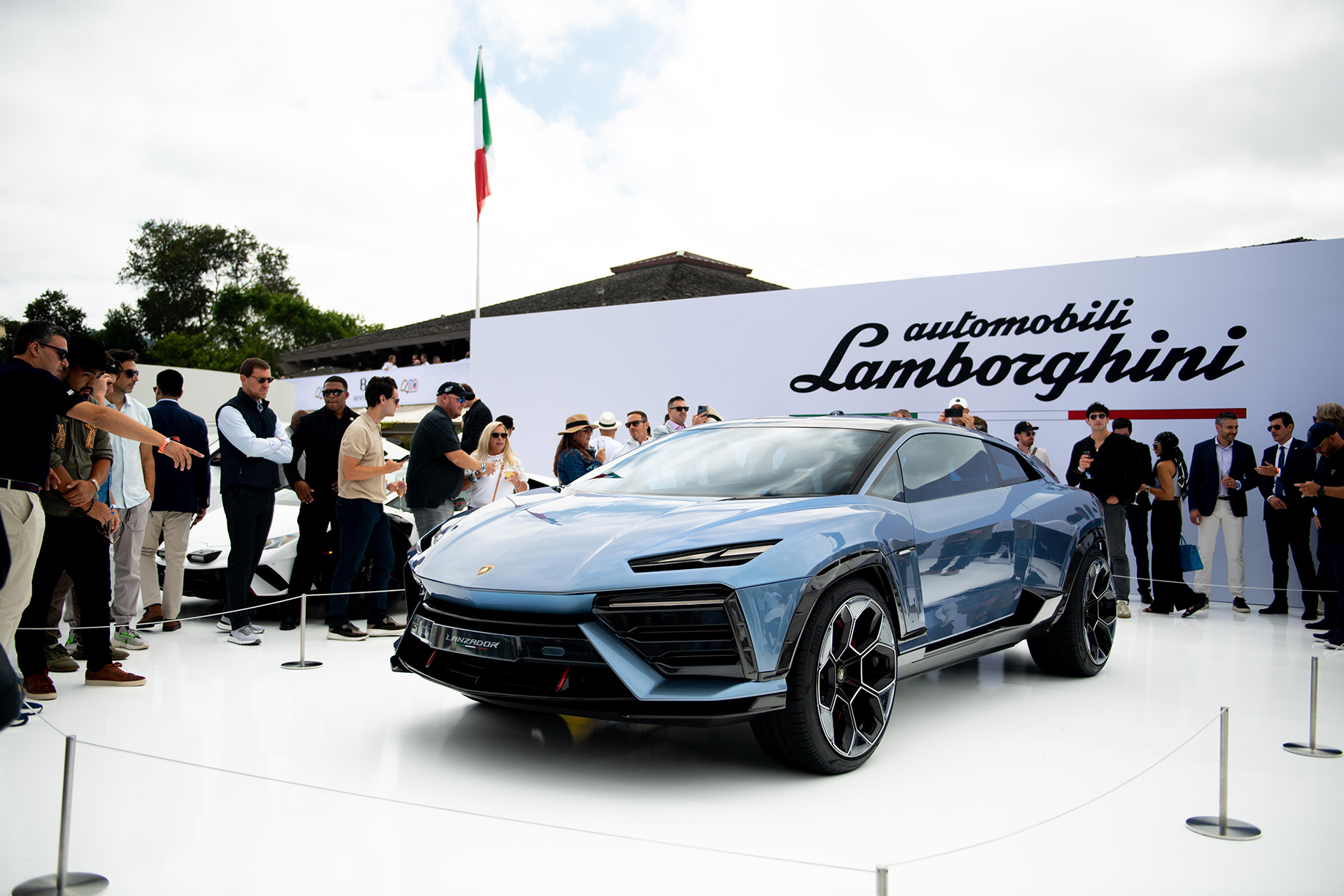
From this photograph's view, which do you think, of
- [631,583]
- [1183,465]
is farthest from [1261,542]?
[631,583]

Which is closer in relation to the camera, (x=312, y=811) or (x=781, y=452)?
(x=312, y=811)

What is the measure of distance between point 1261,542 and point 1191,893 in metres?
7.49

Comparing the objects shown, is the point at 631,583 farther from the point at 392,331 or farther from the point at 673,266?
the point at 392,331

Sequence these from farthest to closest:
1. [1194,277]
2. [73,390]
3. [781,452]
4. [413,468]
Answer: [1194,277] < [413,468] < [73,390] < [781,452]

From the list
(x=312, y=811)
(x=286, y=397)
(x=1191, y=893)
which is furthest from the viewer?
(x=286, y=397)

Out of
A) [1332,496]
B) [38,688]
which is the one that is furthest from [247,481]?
[1332,496]

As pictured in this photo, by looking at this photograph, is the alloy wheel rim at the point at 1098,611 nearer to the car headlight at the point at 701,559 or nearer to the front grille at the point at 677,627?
the car headlight at the point at 701,559

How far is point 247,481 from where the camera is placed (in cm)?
635

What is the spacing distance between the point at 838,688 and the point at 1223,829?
132 centimetres

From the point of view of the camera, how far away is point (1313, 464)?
8.09 metres

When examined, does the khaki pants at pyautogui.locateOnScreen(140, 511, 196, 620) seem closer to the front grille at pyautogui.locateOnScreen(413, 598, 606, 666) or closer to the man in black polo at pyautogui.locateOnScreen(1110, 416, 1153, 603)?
the front grille at pyautogui.locateOnScreen(413, 598, 606, 666)

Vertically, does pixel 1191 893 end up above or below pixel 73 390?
below

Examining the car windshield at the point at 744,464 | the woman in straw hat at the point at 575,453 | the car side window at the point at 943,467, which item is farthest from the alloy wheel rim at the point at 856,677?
the woman in straw hat at the point at 575,453

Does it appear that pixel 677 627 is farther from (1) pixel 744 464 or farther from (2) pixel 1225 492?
(2) pixel 1225 492
